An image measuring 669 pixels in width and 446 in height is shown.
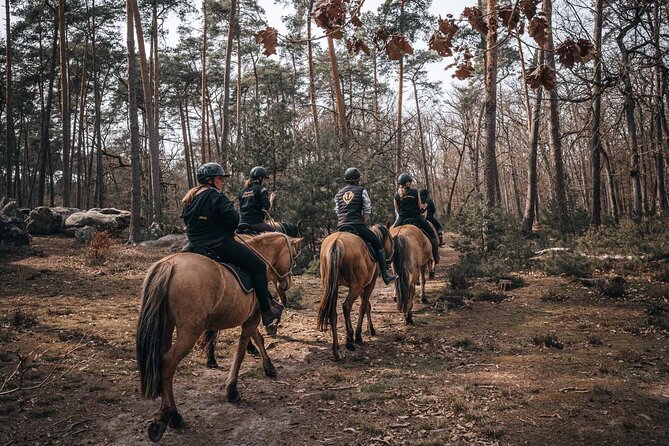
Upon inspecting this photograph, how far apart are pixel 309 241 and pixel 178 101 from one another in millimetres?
24898

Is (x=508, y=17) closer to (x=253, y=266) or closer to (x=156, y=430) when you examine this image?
(x=253, y=266)

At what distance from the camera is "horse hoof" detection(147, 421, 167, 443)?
4352 millimetres

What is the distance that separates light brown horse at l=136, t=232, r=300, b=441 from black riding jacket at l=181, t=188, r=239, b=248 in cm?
43

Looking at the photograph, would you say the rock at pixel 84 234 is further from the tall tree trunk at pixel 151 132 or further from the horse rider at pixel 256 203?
the horse rider at pixel 256 203

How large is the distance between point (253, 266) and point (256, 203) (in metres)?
3.78

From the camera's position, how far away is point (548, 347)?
732 centimetres

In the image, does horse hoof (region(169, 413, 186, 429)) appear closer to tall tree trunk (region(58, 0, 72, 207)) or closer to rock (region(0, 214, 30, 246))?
rock (region(0, 214, 30, 246))

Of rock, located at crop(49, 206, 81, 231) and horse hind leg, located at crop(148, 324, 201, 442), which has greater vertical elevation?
rock, located at crop(49, 206, 81, 231)

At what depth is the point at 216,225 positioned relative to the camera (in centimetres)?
540

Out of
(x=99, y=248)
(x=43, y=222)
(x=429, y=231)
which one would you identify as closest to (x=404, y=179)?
(x=429, y=231)

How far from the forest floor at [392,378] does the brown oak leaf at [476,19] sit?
393cm

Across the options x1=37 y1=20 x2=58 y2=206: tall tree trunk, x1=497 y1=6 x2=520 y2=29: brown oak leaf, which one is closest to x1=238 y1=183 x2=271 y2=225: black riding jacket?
x1=497 y1=6 x2=520 y2=29: brown oak leaf

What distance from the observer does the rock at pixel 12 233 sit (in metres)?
17.0

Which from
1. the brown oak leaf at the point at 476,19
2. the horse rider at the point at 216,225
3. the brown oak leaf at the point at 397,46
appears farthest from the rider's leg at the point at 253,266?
the brown oak leaf at the point at 476,19
